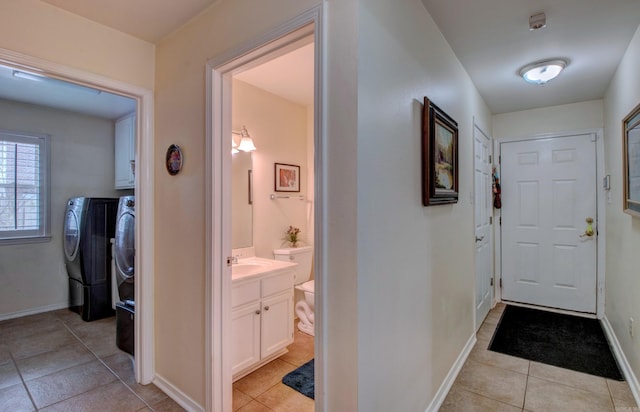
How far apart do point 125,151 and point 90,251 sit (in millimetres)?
1257

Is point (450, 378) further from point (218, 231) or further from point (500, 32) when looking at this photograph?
point (500, 32)

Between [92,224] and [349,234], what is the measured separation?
352 centimetres

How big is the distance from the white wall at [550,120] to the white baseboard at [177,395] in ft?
13.7

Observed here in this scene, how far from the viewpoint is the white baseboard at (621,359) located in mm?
2016

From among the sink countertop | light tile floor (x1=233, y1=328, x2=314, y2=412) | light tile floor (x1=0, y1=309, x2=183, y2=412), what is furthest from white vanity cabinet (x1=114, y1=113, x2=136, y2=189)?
light tile floor (x1=233, y1=328, x2=314, y2=412)

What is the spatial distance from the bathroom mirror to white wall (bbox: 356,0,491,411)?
5.73ft

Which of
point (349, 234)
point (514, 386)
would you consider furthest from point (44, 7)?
point (514, 386)

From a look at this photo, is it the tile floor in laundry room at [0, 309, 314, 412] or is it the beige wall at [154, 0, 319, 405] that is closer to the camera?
the beige wall at [154, 0, 319, 405]

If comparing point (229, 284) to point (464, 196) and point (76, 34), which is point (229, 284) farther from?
point (464, 196)

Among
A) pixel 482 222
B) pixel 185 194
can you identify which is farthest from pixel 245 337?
pixel 482 222

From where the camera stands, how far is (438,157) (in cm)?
188

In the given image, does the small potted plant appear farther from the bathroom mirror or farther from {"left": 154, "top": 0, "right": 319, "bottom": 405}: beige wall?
{"left": 154, "top": 0, "right": 319, "bottom": 405}: beige wall

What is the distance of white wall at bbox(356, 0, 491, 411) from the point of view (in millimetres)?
1227

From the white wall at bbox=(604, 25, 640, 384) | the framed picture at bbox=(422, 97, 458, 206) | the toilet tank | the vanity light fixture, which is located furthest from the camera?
the toilet tank
